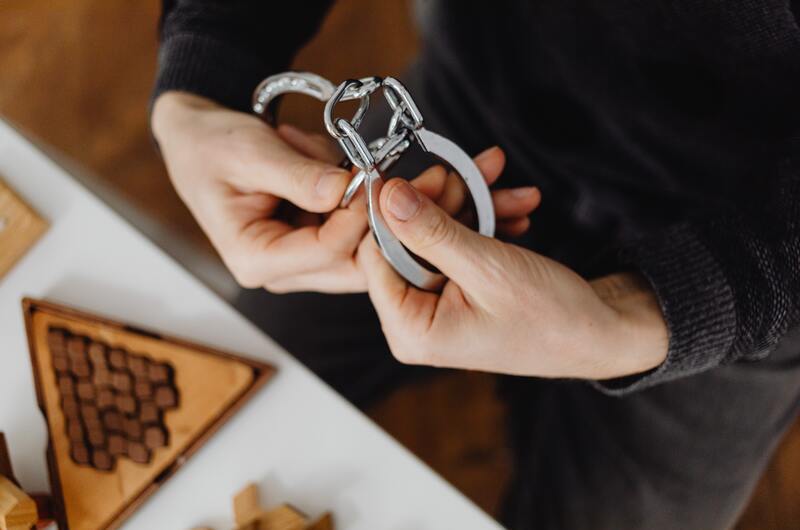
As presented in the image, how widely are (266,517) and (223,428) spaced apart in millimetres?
75

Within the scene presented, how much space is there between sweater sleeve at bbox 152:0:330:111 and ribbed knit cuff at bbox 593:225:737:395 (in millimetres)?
372

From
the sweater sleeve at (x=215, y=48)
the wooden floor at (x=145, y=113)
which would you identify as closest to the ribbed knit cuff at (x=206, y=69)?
the sweater sleeve at (x=215, y=48)

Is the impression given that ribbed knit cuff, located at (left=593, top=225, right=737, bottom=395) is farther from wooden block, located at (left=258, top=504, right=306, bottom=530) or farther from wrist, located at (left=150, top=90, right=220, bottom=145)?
wrist, located at (left=150, top=90, right=220, bottom=145)

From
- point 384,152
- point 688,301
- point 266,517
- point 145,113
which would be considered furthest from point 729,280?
point 145,113

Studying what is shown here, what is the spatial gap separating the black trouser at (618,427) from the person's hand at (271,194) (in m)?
0.14

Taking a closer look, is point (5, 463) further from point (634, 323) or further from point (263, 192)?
point (634, 323)

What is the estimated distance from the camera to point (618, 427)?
68 centimetres

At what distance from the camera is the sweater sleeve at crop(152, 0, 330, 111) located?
58cm

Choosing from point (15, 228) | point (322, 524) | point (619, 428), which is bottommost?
point (619, 428)

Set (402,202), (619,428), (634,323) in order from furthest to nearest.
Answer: (619,428) → (634,323) → (402,202)

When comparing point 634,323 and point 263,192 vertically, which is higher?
point 263,192

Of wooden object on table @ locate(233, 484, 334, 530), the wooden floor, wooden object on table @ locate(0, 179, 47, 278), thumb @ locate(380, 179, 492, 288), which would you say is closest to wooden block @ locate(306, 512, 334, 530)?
wooden object on table @ locate(233, 484, 334, 530)

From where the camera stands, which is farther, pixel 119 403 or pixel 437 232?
pixel 119 403

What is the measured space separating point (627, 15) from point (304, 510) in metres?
0.47
